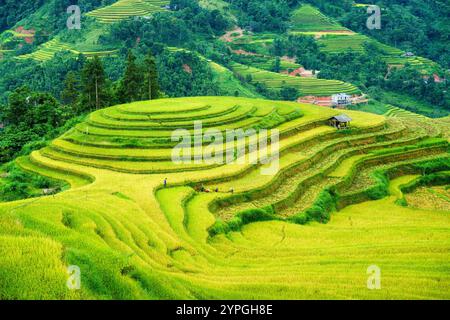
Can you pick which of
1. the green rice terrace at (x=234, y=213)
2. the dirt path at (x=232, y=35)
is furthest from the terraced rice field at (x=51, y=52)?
the green rice terrace at (x=234, y=213)

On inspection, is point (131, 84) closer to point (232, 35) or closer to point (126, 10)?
point (126, 10)

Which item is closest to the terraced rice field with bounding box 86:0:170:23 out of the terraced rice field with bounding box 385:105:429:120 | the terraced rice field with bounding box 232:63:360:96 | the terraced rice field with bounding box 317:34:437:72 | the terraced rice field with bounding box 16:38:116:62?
the terraced rice field with bounding box 16:38:116:62

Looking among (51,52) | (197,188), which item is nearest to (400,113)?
(51,52)

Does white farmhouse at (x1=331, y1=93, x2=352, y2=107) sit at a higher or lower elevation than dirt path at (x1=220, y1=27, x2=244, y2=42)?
lower

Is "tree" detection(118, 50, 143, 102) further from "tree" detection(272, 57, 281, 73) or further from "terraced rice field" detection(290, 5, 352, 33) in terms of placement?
"terraced rice field" detection(290, 5, 352, 33)

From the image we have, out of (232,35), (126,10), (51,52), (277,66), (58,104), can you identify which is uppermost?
(126,10)

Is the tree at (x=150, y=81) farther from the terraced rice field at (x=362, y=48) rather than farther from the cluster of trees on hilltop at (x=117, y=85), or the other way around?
the terraced rice field at (x=362, y=48)
